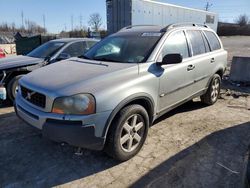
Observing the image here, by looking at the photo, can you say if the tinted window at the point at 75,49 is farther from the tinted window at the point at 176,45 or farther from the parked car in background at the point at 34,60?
the tinted window at the point at 176,45

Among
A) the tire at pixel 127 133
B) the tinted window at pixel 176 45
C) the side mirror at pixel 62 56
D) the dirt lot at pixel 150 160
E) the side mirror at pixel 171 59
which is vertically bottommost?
the dirt lot at pixel 150 160

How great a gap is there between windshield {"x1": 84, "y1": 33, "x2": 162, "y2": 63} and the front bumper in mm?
1249

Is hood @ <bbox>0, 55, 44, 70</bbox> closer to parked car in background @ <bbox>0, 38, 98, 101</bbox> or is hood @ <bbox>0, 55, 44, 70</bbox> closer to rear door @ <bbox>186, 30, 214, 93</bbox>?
parked car in background @ <bbox>0, 38, 98, 101</bbox>

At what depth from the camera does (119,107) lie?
305 centimetres

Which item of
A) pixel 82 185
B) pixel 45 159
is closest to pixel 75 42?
pixel 45 159

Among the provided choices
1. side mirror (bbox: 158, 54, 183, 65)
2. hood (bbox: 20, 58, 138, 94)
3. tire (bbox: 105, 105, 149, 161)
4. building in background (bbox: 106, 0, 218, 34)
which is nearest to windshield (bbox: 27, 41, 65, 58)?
hood (bbox: 20, 58, 138, 94)

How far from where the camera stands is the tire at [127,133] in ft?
10.2

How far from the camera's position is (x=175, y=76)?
406cm

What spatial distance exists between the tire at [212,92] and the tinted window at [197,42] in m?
0.86

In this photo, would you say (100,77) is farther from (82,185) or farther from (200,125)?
(200,125)

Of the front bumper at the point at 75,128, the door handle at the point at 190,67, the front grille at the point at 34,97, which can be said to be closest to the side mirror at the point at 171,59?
the door handle at the point at 190,67

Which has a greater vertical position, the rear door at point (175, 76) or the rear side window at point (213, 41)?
the rear side window at point (213, 41)

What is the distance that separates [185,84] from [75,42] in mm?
3798

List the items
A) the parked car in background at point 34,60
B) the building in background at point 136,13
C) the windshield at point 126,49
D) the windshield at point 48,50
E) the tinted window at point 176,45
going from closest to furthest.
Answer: the windshield at point 126,49 → the tinted window at point 176,45 → the parked car in background at point 34,60 → the windshield at point 48,50 → the building in background at point 136,13
